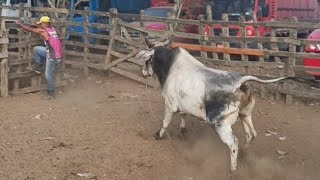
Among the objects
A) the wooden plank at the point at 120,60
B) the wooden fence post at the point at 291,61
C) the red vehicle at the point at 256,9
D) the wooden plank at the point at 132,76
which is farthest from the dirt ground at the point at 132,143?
the red vehicle at the point at 256,9

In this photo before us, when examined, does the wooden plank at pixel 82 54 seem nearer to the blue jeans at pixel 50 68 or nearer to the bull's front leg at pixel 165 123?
the blue jeans at pixel 50 68

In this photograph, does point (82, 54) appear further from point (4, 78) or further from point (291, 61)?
point (291, 61)

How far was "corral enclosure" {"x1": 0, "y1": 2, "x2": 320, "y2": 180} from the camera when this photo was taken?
5.57 m

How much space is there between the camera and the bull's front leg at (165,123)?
20.8 ft

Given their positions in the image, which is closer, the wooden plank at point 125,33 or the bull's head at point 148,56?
the bull's head at point 148,56

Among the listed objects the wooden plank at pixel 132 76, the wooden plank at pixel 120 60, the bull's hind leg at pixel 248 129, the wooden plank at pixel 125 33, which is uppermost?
the wooden plank at pixel 125 33

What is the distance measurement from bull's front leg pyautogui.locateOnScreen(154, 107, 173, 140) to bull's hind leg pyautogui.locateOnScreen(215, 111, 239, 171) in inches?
42.4

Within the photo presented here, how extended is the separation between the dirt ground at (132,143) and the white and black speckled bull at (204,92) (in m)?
0.41

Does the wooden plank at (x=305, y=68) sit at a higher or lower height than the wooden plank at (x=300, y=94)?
higher

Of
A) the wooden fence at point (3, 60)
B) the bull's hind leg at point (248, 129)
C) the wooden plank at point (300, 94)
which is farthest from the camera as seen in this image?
the wooden fence at point (3, 60)

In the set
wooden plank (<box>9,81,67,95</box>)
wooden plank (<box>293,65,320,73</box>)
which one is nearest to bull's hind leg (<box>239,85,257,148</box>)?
wooden plank (<box>293,65,320,73</box>)

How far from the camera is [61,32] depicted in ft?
32.8

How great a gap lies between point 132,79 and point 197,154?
4.77 meters

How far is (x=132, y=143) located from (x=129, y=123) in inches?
39.5
